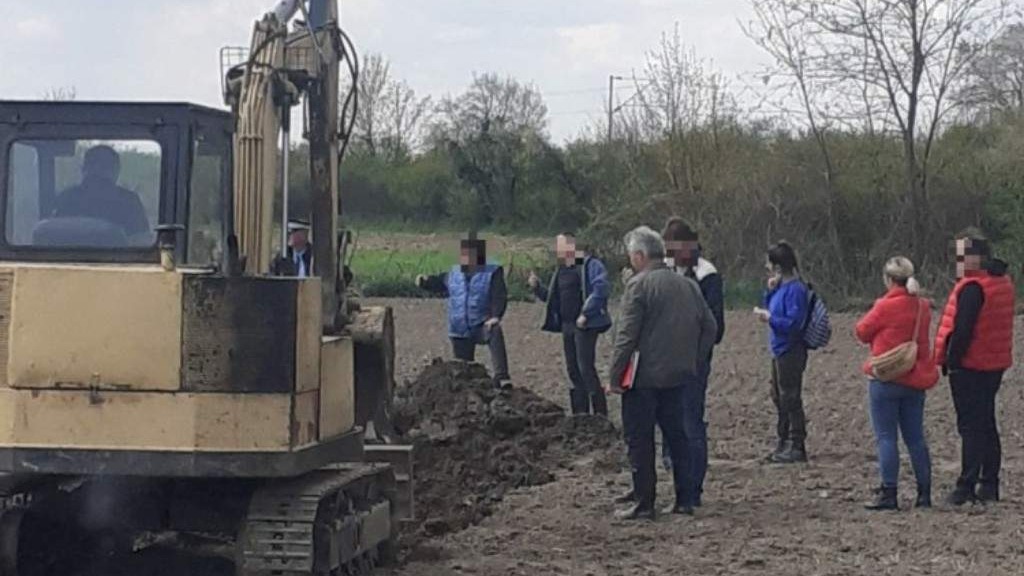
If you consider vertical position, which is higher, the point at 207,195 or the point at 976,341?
the point at 207,195

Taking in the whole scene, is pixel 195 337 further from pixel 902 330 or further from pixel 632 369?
pixel 902 330

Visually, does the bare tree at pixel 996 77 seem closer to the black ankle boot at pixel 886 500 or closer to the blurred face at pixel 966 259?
the blurred face at pixel 966 259

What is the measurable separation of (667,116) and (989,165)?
20.3 feet

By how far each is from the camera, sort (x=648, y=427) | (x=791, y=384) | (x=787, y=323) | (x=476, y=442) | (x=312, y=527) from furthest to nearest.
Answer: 1. (x=476, y=442)
2. (x=791, y=384)
3. (x=787, y=323)
4. (x=648, y=427)
5. (x=312, y=527)

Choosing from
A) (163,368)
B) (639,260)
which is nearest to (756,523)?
(639,260)

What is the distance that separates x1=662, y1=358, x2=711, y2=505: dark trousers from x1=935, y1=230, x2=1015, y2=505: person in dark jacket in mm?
1512

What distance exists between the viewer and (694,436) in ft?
37.9

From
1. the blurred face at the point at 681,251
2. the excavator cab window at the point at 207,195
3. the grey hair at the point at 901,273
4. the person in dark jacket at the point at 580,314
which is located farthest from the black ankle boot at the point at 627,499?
the excavator cab window at the point at 207,195

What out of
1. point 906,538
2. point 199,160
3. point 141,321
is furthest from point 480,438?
point 141,321

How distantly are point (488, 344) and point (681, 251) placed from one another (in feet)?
13.1

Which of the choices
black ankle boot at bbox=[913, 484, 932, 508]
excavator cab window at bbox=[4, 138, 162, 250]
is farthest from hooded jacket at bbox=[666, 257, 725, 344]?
excavator cab window at bbox=[4, 138, 162, 250]

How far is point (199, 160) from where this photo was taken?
8.84 meters

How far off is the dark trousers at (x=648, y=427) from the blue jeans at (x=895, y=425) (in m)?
1.22

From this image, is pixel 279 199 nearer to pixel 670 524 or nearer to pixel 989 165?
pixel 670 524
